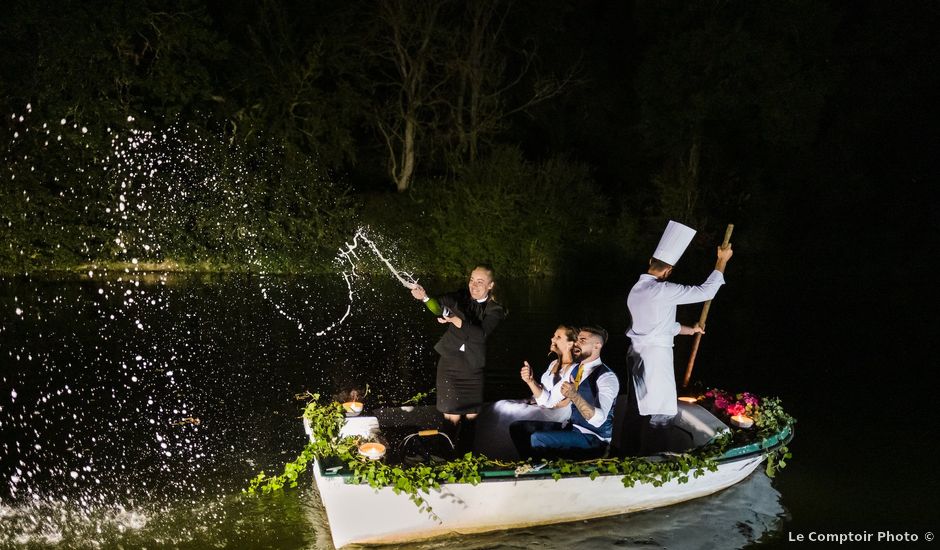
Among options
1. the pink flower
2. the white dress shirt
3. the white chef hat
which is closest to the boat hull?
the white dress shirt

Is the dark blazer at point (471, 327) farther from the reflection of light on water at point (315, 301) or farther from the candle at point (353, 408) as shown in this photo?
the reflection of light on water at point (315, 301)

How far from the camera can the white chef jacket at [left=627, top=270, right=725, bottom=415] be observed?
6438 mm

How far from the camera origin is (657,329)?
6.59m

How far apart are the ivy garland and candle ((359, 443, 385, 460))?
6 cm

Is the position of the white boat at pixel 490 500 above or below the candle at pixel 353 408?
below

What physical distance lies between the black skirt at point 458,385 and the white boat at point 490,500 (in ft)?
2.51

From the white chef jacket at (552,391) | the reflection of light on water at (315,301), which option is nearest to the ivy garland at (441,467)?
the white chef jacket at (552,391)

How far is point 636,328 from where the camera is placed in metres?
6.74

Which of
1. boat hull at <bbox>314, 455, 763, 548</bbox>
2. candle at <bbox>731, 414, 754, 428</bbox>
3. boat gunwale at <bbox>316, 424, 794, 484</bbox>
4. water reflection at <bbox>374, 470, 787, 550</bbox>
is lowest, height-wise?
water reflection at <bbox>374, 470, 787, 550</bbox>

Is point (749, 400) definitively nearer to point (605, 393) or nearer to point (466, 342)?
point (605, 393)

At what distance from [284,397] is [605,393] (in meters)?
5.04

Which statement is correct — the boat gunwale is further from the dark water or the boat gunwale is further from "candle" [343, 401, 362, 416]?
"candle" [343, 401, 362, 416]

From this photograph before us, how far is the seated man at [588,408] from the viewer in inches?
252

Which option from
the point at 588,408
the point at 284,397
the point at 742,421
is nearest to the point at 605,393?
the point at 588,408
